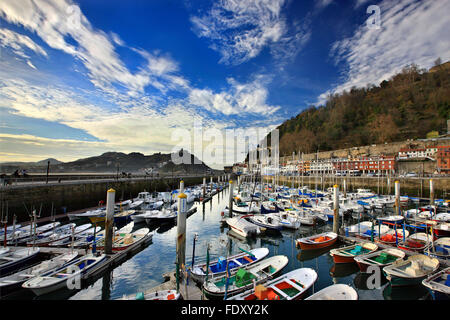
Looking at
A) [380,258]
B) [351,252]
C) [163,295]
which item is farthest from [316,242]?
[163,295]

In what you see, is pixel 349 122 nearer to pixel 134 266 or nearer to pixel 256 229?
pixel 256 229

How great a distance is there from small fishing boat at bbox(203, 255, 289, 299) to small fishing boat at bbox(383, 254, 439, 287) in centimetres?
473

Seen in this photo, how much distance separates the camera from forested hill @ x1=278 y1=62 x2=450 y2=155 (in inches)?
2547

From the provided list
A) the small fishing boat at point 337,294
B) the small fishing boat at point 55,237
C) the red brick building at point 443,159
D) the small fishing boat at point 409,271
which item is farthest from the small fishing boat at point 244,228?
the red brick building at point 443,159

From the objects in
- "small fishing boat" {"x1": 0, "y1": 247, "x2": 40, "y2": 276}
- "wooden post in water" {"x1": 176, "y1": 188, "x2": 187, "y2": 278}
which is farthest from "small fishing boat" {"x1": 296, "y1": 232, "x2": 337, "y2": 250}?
"small fishing boat" {"x1": 0, "y1": 247, "x2": 40, "y2": 276}

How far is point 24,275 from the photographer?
344 inches

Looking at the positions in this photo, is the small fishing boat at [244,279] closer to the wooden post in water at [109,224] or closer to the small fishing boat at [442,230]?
the wooden post in water at [109,224]

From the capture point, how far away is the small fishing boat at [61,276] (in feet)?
26.7

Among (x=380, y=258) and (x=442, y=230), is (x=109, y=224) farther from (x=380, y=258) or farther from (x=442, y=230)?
(x=442, y=230)

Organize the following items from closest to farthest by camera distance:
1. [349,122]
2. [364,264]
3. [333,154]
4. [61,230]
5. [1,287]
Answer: [1,287] → [364,264] → [61,230] → [333,154] → [349,122]

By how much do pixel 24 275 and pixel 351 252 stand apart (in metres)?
16.9

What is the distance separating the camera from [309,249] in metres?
14.0
